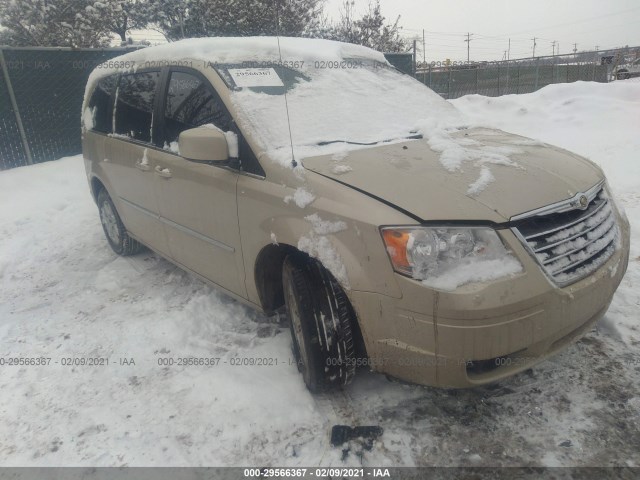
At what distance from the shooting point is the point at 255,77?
290cm

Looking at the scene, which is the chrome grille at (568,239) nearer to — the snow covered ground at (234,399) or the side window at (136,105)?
the snow covered ground at (234,399)

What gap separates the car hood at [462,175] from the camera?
1.99 m

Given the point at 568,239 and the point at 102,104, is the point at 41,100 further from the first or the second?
the point at 568,239

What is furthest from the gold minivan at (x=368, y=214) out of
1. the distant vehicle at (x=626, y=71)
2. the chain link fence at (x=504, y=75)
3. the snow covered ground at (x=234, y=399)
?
the distant vehicle at (x=626, y=71)

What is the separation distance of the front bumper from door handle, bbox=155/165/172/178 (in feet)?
5.90

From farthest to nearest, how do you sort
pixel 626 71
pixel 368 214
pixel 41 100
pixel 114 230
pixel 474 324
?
pixel 626 71, pixel 41 100, pixel 114 230, pixel 368 214, pixel 474 324

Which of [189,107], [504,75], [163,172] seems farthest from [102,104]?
[504,75]

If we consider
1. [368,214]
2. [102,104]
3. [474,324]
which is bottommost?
[474,324]

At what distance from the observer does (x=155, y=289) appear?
12.8 feet

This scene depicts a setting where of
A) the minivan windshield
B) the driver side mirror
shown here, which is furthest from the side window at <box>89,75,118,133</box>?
the driver side mirror

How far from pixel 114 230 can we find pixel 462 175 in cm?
361

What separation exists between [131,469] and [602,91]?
1262 centimetres

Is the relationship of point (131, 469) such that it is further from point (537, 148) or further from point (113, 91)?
point (113, 91)

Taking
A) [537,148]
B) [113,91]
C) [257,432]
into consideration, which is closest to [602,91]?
[537,148]
